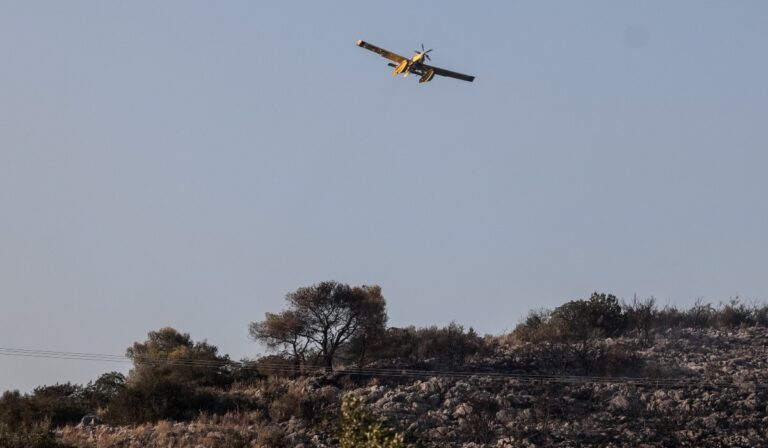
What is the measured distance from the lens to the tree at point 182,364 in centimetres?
5738

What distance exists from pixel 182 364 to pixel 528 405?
57.4 ft

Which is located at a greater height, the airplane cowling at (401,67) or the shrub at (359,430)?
the airplane cowling at (401,67)

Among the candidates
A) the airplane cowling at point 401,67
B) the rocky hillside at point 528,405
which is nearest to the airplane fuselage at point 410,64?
the airplane cowling at point 401,67

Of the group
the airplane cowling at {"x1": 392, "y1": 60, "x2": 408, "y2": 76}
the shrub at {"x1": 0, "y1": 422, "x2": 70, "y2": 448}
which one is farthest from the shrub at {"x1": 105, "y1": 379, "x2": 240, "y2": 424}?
the airplane cowling at {"x1": 392, "y1": 60, "x2": 408, "y2": 76}

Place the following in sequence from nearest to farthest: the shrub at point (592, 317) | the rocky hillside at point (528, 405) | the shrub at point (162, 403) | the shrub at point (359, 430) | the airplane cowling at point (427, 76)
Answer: the shrub at point (359, 430)
the rocky hillside at point (528, 405)
the shrub at point (162, 403)
the airplane cowling at point (427, 76)
the shrub at point (592, 317)

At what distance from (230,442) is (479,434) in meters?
8.66

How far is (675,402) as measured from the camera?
49.1 meters

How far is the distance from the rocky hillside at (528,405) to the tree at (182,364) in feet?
8.30

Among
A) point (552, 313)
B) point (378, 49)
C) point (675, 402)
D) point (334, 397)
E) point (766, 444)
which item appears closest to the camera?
point (766, 444)

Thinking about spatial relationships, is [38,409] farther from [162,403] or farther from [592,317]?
[592,317]

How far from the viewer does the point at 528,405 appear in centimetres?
4950

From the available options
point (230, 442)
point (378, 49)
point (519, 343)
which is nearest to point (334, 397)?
point (230, 442)

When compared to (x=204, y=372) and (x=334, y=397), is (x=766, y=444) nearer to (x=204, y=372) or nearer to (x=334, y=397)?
(x=334, y=397)

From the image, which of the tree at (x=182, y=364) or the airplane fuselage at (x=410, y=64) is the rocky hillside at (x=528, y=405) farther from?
the airplane fuselage at (x=410, y=64)
